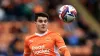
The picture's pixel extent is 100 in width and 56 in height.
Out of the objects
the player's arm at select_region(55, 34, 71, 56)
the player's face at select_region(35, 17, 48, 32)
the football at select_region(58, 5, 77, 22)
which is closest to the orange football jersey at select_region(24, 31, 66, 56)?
the player's arm at select_region(55, 34, 71, 56)

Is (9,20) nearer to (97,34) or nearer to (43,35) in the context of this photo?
(97,34)

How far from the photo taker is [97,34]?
23969 millimetres

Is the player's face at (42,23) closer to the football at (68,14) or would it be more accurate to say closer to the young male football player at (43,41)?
the young male football player at (43,41)

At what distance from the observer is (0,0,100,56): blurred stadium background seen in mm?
21719

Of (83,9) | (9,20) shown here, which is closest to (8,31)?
(9,20)

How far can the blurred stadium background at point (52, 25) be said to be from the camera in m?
21.7

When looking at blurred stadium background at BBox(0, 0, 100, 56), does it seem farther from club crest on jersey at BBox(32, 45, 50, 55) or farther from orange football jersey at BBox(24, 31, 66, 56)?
club crest on jersey at BBox(32, 45, 50, 55)

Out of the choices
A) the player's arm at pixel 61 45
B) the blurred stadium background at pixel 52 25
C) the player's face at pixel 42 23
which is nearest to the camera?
the player's arm at pixel 61 45

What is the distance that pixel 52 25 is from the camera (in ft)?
75.0

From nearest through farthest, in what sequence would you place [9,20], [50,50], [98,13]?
[50,50]
[9,20]
[98,13]

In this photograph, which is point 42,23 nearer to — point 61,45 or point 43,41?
point 43,41

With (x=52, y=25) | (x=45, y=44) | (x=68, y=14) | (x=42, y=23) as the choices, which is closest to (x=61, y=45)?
(x=45, y=44)

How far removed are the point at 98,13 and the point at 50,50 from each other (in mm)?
13556

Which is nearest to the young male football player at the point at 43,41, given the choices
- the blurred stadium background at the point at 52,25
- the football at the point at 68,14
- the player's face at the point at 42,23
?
the player's face at the point at 42,23
